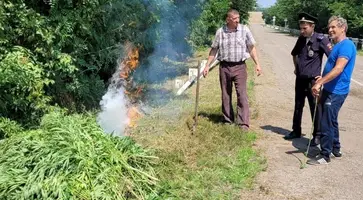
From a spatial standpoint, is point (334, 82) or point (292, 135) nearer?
point (334, 82)

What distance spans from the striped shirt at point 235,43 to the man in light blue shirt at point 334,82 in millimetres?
1513

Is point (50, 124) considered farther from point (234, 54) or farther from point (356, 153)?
point (356, 153)

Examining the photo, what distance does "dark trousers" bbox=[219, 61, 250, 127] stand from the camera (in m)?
6.85

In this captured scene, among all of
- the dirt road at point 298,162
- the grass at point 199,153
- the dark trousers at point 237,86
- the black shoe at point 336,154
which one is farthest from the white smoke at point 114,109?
the black shoe at point 336,154

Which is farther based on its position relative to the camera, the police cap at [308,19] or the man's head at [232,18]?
the man's head at [232,18]

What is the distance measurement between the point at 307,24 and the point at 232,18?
115cm

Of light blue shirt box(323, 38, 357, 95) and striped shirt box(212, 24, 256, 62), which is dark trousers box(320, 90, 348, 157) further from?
striped shirt box(212, 24, 256, 62)

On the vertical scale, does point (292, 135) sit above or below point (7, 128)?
below

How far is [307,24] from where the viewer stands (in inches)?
246

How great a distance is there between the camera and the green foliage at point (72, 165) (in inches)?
148

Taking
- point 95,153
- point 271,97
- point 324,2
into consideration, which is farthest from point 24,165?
point 324,2

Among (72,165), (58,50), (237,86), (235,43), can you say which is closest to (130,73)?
(237,86)

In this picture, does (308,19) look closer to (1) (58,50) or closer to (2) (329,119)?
(2) (329,119)

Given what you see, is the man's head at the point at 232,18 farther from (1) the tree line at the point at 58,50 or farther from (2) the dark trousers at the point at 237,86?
(1) the tree line at the point at 58,50
